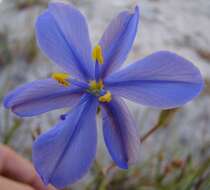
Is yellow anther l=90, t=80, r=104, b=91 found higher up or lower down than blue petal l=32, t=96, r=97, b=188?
higher up

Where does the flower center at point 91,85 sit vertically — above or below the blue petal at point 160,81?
below

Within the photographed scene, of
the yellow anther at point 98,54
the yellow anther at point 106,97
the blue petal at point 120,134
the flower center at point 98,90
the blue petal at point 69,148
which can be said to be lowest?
the blue petal at point 69,148

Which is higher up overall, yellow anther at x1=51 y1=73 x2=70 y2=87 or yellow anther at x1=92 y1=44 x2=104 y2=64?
yellow anther at x1=92 y1=44 x2=104 y2=64

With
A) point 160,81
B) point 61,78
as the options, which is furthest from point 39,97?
point 160,81

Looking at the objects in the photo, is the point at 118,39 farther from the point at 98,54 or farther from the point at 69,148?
the point at 69,148

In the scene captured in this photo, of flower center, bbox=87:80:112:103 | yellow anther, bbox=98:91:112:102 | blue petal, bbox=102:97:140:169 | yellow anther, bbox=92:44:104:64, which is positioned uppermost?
yellow anther, bbox=92:44:104:64
